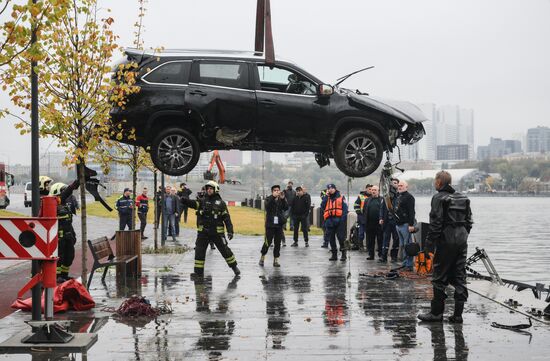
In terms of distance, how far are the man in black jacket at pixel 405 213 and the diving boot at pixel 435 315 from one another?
579 cm

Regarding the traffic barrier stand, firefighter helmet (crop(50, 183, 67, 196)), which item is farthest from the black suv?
firefighter helmet (crop(50, 183, 67, 196))

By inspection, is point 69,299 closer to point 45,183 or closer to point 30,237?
point 45,183

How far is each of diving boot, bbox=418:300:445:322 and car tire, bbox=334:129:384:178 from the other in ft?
6.63

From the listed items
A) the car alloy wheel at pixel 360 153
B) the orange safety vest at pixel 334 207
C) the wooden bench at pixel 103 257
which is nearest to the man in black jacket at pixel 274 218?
the orange safety vest at pixel 334 207

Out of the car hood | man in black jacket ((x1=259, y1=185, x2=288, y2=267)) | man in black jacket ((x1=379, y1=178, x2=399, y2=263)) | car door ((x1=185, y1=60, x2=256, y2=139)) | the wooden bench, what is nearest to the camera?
car door ((x1=185, y1=60, x2=256, y2=139))

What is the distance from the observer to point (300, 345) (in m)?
9.22

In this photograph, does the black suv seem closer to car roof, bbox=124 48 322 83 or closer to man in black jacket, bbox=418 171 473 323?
car roof, bbox=124 48 322 83

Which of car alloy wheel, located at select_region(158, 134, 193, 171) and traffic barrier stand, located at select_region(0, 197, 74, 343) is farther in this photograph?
car alloy wheel, located at select_region(158, 134, 193, 171)

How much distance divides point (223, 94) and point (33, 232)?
307 centimetres

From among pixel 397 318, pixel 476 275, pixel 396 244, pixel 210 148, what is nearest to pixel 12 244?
pixel 210 148

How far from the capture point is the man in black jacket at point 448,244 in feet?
34.9

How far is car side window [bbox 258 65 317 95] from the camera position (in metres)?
10.7

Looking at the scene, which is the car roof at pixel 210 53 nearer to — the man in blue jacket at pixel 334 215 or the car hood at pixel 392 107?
the car hood at pixel 392 107

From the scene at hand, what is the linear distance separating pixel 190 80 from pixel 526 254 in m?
28.2
